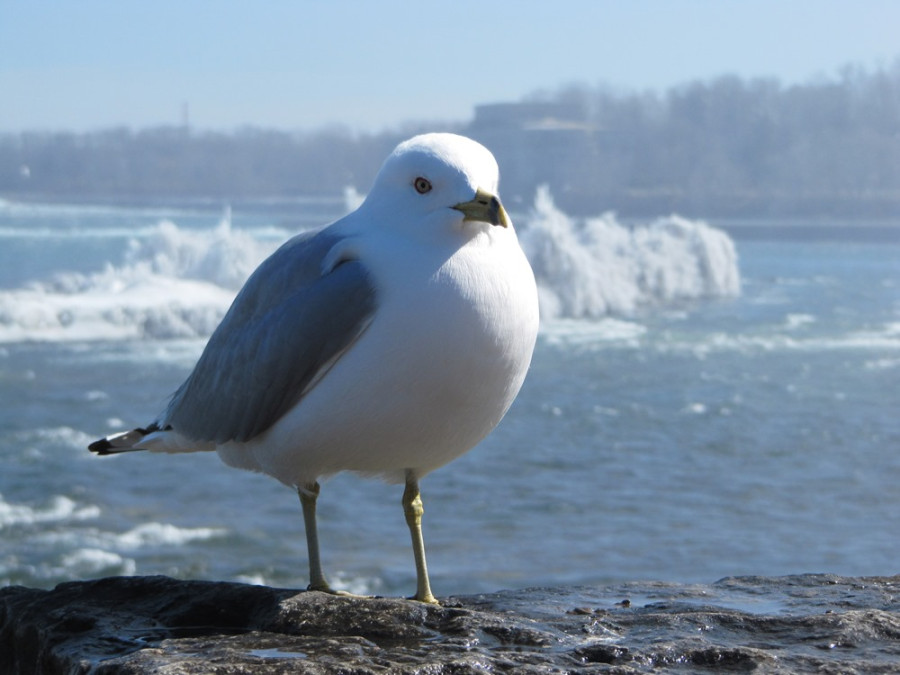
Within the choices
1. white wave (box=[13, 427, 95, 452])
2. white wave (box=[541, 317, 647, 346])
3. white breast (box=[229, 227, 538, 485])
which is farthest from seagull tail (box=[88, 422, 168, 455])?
white wave (box=[541, 317, 647, 346])

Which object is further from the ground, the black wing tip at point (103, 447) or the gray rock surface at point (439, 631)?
the black wing tip at point (103, 447)

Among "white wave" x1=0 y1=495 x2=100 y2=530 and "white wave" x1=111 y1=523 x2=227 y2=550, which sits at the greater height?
"white wave" x1=0 y1=495 x2=100 y2=530

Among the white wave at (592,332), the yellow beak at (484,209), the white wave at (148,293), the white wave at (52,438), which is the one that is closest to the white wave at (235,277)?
the white wave at (148,293)

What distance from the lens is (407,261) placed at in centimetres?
229

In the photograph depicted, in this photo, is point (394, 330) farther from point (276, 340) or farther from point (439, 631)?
point (439, 631)

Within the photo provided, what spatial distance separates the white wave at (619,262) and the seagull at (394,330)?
1553 centimetres

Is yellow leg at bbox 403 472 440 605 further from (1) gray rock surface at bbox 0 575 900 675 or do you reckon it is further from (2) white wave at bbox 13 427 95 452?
(2) white wave at bbox 13 427 95 452

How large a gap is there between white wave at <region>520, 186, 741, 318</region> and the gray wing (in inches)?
606

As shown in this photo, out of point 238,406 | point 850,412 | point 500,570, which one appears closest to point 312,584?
point 238,406

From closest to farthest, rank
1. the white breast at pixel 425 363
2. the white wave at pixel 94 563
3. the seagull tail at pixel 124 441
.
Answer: the white breast at pixel 425 363 < the seagull tail at pixel 124 441 < the white wave at pixel 94 563

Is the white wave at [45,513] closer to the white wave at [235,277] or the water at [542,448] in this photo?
the water at [542,448]

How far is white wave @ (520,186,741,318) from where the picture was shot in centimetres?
1850

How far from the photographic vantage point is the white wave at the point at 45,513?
8.84 metres

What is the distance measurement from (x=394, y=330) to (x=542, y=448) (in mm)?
9018
